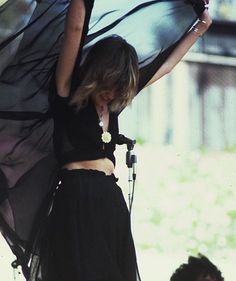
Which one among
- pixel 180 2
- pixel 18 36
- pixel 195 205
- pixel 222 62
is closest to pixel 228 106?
pixel 222 62

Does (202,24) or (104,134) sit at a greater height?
(202,24)

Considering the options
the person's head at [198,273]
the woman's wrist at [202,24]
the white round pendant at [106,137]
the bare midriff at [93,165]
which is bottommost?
the person's head at [198,273]

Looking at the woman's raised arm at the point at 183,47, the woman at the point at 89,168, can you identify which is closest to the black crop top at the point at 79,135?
the woman at the point at 89,168

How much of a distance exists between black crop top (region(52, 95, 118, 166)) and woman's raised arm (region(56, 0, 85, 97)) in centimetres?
5

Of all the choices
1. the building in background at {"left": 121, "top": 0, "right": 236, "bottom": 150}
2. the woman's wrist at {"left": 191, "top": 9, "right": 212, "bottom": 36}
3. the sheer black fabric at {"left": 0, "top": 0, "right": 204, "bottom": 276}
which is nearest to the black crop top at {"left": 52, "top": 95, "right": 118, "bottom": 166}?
the sheer black fabric at {"left": 0, "top": 0, "right": 204, "bottom": 276}

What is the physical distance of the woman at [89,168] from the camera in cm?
233

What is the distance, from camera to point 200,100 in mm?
3666

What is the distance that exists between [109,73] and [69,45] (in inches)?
5.4

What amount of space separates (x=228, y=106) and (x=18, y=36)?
1380 mm

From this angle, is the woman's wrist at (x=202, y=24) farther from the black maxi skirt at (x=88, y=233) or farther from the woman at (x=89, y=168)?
the black maxi skirt at (x=88, y=233)

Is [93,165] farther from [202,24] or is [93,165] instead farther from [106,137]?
[202,24]

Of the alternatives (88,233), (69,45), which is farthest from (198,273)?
(69,45)

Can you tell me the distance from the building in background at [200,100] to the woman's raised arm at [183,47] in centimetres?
79

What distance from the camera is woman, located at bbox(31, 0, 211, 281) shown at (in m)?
2.33
